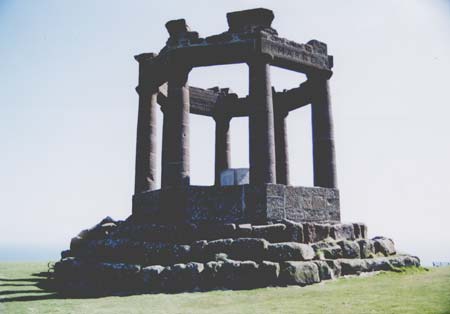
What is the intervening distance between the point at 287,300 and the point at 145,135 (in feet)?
33.8

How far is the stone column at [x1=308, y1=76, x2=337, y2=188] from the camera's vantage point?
1600cm

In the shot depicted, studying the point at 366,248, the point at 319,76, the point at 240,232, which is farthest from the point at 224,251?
the point at 319,76

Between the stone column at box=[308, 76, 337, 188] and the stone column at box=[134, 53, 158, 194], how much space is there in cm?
629

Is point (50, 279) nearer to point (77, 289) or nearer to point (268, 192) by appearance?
point (77, 289)

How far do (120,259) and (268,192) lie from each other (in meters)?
4.82

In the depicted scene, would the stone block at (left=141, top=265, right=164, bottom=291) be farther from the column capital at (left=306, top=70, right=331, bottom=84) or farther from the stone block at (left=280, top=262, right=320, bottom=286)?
the column capital at (left=306, top=70, right=331, bottom=84)

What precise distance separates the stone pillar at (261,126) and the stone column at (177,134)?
7.40 ft

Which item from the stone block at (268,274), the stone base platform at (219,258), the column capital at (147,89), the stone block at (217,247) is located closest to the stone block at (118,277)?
the stone base platform at (219,258)

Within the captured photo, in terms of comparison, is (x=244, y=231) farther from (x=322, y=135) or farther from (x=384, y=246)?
(x=322, y=135)

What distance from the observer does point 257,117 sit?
14.4 m

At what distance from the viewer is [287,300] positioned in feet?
28.6

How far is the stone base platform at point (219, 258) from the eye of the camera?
10.9m

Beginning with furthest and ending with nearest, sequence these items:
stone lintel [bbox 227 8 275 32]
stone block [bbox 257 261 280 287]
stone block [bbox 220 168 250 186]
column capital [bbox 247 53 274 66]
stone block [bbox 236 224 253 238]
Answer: stone block [bbox 220 168 250 186]
stone lintel [bbox 227 8 275 32]
column capital [bbox 247 53 274 66]
stone block [bbox 236 224 253 238]
stone block [bbox 257 261 280 287]

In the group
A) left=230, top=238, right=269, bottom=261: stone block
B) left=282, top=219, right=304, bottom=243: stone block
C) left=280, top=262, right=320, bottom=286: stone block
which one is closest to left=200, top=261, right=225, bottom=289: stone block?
left=230, top=238, right=269, bottom=261: stone block
